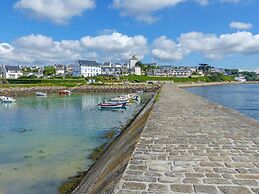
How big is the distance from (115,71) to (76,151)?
13967 cm

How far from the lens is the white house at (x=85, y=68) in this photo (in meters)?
128

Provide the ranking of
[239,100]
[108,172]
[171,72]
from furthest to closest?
1. [171,72]
2. [239,100]
3. [108,172]

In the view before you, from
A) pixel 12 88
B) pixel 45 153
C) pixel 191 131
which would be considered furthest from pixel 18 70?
pixel 191 131

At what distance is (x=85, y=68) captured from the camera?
129750 millimetres

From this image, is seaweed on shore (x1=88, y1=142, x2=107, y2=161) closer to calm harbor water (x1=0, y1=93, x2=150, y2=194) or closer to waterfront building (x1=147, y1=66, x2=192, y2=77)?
calm harbor water (x1=0, y1=93, x2=150, y2=194)

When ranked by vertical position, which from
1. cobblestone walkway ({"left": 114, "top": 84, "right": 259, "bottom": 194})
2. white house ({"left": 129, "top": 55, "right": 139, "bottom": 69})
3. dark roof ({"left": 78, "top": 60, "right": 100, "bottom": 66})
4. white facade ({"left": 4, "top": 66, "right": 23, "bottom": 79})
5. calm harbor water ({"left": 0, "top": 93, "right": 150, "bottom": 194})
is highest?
white house ({"left": 129, "top": 55, "right": 139, "bottom": 69})

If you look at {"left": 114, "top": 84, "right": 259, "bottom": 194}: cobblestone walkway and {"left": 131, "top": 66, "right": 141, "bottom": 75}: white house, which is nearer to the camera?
{"left": 114, "top": 84, "right": 259, "bottom": 194}: cobblestone walkway

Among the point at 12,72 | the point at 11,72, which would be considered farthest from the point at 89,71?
the point at 11,72

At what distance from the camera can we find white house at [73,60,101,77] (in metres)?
128

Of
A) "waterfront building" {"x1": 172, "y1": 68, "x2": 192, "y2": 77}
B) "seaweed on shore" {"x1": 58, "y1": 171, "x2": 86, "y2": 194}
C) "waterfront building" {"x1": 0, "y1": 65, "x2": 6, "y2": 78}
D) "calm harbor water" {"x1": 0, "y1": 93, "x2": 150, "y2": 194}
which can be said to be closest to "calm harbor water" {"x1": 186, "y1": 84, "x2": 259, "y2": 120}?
"calm harbor water" {"x1": 0, "y1": 93, "x2": 150, "y2": 194}

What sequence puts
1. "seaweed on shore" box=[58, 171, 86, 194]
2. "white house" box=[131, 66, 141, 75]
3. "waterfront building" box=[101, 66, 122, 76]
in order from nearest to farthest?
"seaweed on shore" box=[58, 171, 86, 194] < "waterfront building" box=[101, 66, 122, 76] < "white house" box=[131, 66, 141, 75]

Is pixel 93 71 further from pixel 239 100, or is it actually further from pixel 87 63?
pixel 239 100

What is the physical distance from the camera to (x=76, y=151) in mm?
17188

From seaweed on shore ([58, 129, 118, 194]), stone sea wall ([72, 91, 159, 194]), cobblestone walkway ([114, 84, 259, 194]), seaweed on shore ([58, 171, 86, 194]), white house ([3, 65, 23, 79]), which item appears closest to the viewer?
cobblestone walkway ([114, 84, 259, 194])
